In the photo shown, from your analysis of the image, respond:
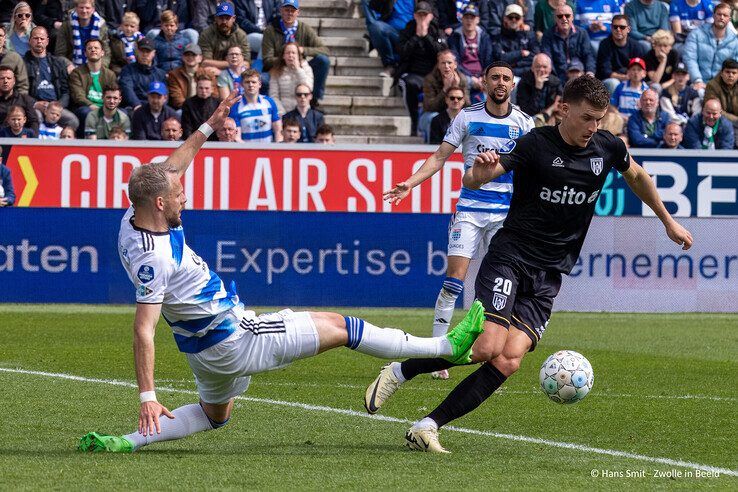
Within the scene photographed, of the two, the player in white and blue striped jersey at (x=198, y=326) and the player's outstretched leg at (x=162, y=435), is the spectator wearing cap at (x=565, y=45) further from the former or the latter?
the player's outstretched leg at (x=162, y=435)

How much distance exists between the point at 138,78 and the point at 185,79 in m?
0.79

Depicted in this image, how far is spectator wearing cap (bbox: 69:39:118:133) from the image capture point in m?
19.4

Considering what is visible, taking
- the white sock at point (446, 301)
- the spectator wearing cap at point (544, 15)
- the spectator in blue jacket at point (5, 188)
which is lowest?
the spectator in blue jacket at point (5, 188)

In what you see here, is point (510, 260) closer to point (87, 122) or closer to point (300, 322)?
point (300, 322)

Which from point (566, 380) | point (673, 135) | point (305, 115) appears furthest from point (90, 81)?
point (566, 380)

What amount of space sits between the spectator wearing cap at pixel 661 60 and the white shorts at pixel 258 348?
15423mm

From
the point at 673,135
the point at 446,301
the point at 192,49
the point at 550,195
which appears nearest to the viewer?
the point at 550,195

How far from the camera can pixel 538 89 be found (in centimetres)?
→ 2009

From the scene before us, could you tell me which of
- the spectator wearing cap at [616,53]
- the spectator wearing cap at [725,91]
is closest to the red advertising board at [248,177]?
the spectator wearing cap at [616,53]

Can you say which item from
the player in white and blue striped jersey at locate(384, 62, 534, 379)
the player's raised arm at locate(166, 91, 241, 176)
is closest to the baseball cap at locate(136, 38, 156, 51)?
the player in white and blue striped jersey at locate(384, 62, 534, 379)

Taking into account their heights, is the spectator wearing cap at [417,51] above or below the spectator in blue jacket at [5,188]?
above

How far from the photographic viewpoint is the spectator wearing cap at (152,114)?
1853 cm

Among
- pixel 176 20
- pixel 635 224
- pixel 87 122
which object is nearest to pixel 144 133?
pixel 87 122

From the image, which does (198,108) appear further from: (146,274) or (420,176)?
(146,274)
